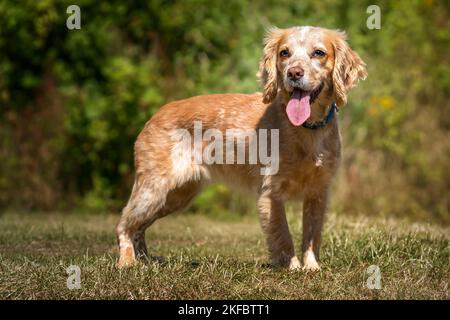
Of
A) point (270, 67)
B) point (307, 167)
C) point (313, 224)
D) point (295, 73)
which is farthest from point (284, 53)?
point (313, 224)

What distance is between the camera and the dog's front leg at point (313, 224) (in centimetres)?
523

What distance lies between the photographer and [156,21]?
10.7 metres

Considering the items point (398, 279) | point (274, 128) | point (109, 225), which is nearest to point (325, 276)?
point (398, 279)

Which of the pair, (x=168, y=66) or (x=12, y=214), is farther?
(x=168, y=66)

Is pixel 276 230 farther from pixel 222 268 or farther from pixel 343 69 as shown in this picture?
pixel 343 69

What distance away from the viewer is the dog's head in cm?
500

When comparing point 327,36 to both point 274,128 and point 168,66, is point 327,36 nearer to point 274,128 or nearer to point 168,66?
point 274,128

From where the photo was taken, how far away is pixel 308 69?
4.99 m

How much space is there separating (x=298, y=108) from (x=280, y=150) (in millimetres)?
338

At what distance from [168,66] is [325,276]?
254 inches

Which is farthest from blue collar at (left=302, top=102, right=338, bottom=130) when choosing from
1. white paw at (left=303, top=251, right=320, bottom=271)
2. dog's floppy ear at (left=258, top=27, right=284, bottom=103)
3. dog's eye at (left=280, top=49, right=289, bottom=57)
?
white paw at (left=303, top=251, right=320, bottom=271)

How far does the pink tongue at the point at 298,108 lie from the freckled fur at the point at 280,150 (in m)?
0.09

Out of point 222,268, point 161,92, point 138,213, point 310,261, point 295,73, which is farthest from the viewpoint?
point 161,92

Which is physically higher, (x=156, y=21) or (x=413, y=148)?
(x=156, y=21)
